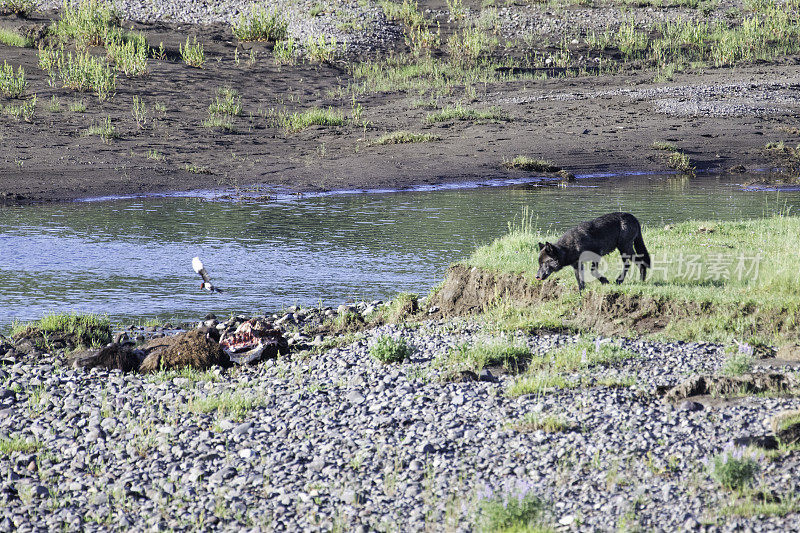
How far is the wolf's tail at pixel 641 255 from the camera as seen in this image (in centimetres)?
1059

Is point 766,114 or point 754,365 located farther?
point 766,114

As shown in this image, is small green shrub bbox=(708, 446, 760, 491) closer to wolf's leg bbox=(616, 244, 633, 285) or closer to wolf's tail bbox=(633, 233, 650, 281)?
wolf's leg bbox=(616, 244, 633, 285)

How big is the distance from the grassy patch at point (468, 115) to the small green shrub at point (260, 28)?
32.5ft

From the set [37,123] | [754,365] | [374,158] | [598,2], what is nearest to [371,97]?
[374,158]

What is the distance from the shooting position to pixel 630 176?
24.9 metres

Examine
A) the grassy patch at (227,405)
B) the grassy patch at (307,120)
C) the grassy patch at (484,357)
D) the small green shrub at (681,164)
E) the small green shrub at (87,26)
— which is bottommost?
the grassy patch at (227,405)

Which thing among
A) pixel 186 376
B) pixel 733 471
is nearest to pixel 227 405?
pixel 186 376

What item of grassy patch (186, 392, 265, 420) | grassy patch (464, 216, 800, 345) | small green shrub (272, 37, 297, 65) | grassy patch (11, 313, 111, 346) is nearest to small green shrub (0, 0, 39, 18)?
small green shrub (272, 37, 297, 65)

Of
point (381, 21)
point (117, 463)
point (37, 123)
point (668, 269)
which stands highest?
point (381, 21)

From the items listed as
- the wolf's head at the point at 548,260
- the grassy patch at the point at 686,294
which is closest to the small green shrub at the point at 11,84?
the grassy patch at the point at 686,294

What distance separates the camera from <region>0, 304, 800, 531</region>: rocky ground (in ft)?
19.0

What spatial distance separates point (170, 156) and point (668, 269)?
15959mm

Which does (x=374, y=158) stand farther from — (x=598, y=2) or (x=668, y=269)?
(x=598, y=2)

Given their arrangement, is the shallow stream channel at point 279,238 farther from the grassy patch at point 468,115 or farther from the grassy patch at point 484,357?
the grassy patch at point 468,115
